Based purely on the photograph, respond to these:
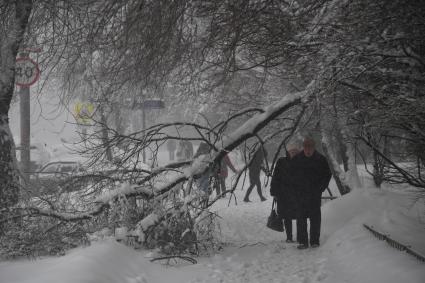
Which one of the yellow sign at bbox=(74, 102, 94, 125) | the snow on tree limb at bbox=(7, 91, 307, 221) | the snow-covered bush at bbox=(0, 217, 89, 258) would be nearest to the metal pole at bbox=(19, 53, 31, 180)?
the yellow sign at bbox=(74, 102, 94, 125)

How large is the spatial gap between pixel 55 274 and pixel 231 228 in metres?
6.70

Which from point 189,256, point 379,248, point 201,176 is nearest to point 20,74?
point 201,176

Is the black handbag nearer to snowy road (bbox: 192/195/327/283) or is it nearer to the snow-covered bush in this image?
snowy road (bbox: 192/195/327/283)

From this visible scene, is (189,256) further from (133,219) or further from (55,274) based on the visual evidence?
(55,274)

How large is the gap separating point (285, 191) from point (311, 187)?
57 cm

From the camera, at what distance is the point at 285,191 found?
9055mm

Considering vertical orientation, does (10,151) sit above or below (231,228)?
above

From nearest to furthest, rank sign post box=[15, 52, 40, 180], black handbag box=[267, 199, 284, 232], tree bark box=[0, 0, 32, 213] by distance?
tree bark box=[0, 0, 32, 213]
sign post box=[15, 52, 40, 180]
black handbag box=[267, 199, 284, 232]

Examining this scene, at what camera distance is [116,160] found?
849 cm

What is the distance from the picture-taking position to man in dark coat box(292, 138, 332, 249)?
336 inches

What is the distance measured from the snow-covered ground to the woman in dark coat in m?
0.48

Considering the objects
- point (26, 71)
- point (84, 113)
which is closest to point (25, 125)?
point (26, 71)

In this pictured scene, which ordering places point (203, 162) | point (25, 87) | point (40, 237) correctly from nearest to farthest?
1. point (40, 237)
2. point (203, 162)
3. point (25, 87)

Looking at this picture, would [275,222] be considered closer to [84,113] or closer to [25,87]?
[84,113]
